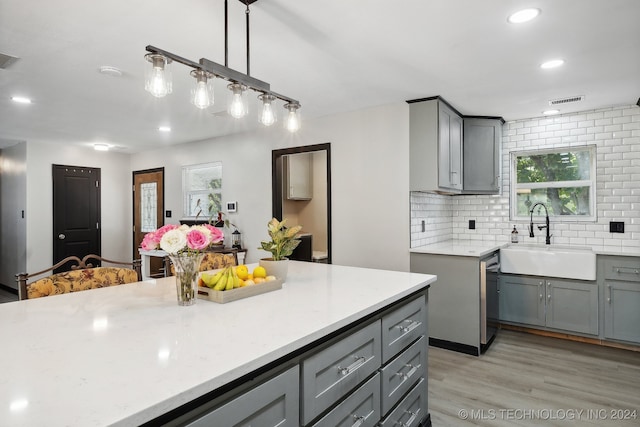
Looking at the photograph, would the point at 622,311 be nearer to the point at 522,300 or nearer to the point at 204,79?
the point at 522,300

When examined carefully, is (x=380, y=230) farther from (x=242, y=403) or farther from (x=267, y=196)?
(x=242, y=403)

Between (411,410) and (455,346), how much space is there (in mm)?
1716

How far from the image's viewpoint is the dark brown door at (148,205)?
6215 mm

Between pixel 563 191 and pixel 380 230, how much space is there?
223 cm

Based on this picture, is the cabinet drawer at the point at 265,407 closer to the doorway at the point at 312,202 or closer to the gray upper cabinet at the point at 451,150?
the gray upper cabinet at the point at 451,150

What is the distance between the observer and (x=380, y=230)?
3.88m

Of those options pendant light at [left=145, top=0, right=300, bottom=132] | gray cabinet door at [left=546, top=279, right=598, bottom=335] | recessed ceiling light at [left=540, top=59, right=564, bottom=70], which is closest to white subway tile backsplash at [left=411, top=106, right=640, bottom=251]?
gray cabinet door at [left=546, top=279, right=598, bottom=335]

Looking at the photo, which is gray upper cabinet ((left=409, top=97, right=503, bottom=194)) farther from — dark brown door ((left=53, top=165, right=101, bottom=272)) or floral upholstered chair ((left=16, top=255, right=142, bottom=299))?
dark brown door ((left=53, top=165, right=101, bottom=272))

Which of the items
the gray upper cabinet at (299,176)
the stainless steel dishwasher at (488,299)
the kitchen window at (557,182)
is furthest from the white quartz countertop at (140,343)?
the gray upper cabinet at (299,176)

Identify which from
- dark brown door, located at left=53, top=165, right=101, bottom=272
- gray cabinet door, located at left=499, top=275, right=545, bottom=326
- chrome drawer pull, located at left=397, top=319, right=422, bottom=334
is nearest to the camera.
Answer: chrome drawer pull, located at left=397, top=319, right=422, bottom=334

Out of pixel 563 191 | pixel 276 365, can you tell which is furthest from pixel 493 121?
pixel 276 365

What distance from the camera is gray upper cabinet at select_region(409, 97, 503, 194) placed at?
357cm

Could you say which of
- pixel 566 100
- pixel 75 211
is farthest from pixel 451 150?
pixel 75 211

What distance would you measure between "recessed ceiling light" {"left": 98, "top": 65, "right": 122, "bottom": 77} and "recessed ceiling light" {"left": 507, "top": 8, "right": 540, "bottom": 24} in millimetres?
2730
